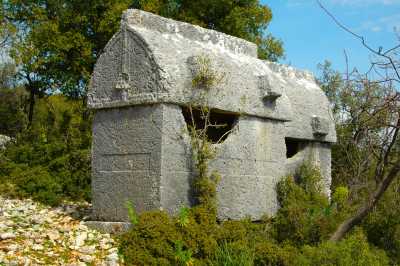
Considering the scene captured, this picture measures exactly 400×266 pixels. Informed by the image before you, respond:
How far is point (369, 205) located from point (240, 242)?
1.46m

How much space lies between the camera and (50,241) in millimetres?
6543

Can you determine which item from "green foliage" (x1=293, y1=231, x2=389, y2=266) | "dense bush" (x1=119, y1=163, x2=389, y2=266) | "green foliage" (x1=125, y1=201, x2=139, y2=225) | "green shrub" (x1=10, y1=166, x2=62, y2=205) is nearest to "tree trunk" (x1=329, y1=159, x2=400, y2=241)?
"dense bush" (x1=119, y1=163, x2=389, y2=266)

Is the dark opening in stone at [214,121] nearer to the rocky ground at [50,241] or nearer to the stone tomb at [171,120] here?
the stone tomb at [171,120]

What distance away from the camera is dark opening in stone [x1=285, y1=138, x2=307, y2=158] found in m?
9.76

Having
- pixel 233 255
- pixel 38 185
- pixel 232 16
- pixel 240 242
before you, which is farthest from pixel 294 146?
pixel 232 16

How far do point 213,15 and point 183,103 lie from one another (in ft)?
44.2

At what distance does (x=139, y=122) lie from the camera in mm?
7074

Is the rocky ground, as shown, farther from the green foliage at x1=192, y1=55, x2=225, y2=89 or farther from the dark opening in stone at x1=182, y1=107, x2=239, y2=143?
the green foliage at x1=192, y1=55, x2=225, y2=89

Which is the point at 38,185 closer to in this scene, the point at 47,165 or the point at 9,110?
the point at 47,165

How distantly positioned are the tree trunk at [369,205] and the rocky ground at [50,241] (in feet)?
8.23

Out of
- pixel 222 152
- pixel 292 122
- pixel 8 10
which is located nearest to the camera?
pixel 222 152

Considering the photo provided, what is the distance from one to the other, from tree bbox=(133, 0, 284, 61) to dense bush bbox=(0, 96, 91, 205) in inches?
307

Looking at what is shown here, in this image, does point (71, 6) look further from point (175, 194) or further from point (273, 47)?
point (175, 194)

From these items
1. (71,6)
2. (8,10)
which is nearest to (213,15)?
(71,6)
